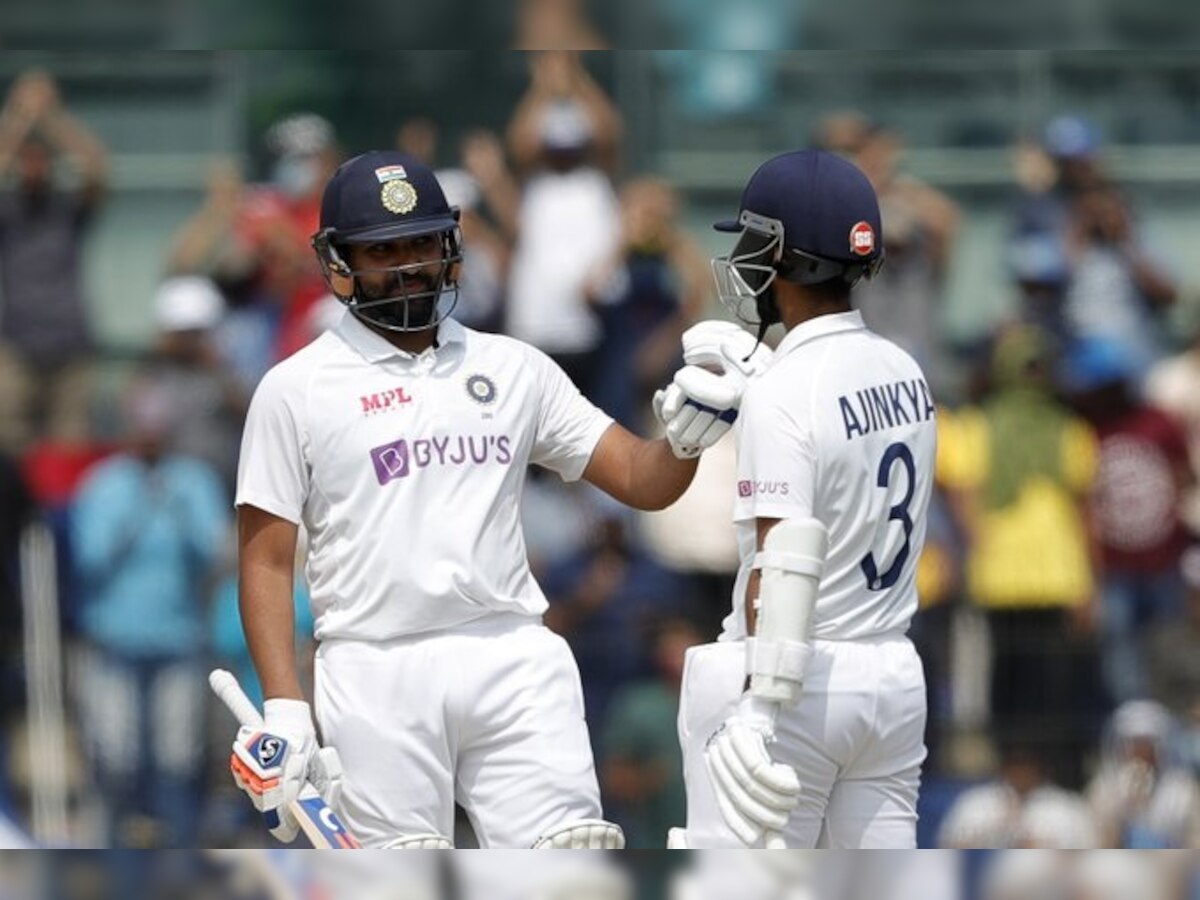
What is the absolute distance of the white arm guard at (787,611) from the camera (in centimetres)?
628

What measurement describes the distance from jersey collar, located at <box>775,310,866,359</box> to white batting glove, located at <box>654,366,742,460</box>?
160 millimetres

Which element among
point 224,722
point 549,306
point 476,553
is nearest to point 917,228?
point 549,306

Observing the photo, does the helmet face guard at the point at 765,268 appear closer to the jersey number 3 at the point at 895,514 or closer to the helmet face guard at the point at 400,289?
the jersey number 3 at the point at 895,514

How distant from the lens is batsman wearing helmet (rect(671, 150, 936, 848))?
255 inches

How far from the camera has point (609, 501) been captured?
11.6 m

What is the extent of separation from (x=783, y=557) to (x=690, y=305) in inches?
226

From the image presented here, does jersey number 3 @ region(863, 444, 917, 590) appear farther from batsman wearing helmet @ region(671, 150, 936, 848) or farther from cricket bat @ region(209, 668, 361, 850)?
cricket bat @ region(209, 668, 361, 850)

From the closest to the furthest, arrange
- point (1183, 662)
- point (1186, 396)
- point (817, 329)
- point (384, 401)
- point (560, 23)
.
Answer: point (817, 329), point (384, 401), point (560, 23), point (1183, 662), point (1186, 396)

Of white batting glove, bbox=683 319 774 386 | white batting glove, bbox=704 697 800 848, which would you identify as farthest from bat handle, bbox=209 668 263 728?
white batting glove, bbox=683 319 774 386

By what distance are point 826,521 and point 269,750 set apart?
137 cm

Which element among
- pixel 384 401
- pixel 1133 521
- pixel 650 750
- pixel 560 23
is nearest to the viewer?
pixel 384 401

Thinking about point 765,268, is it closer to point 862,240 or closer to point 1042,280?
point 862,240

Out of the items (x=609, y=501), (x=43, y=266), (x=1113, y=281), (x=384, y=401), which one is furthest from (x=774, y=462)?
(x=43, y=266)

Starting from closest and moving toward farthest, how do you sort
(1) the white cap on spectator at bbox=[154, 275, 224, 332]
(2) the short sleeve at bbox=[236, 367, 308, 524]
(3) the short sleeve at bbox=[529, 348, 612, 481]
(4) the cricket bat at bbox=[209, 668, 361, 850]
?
(4) the cricket bat at bbox=[209, 668, 361, 850] < (2) the short sleeve at bbox=[236, 367, 308, 524] < (3) the short sleeve at bbox=[529, 348, 612, 481] < (1) the white cap on spectator at bbox=[154, 275, 224, 332]
